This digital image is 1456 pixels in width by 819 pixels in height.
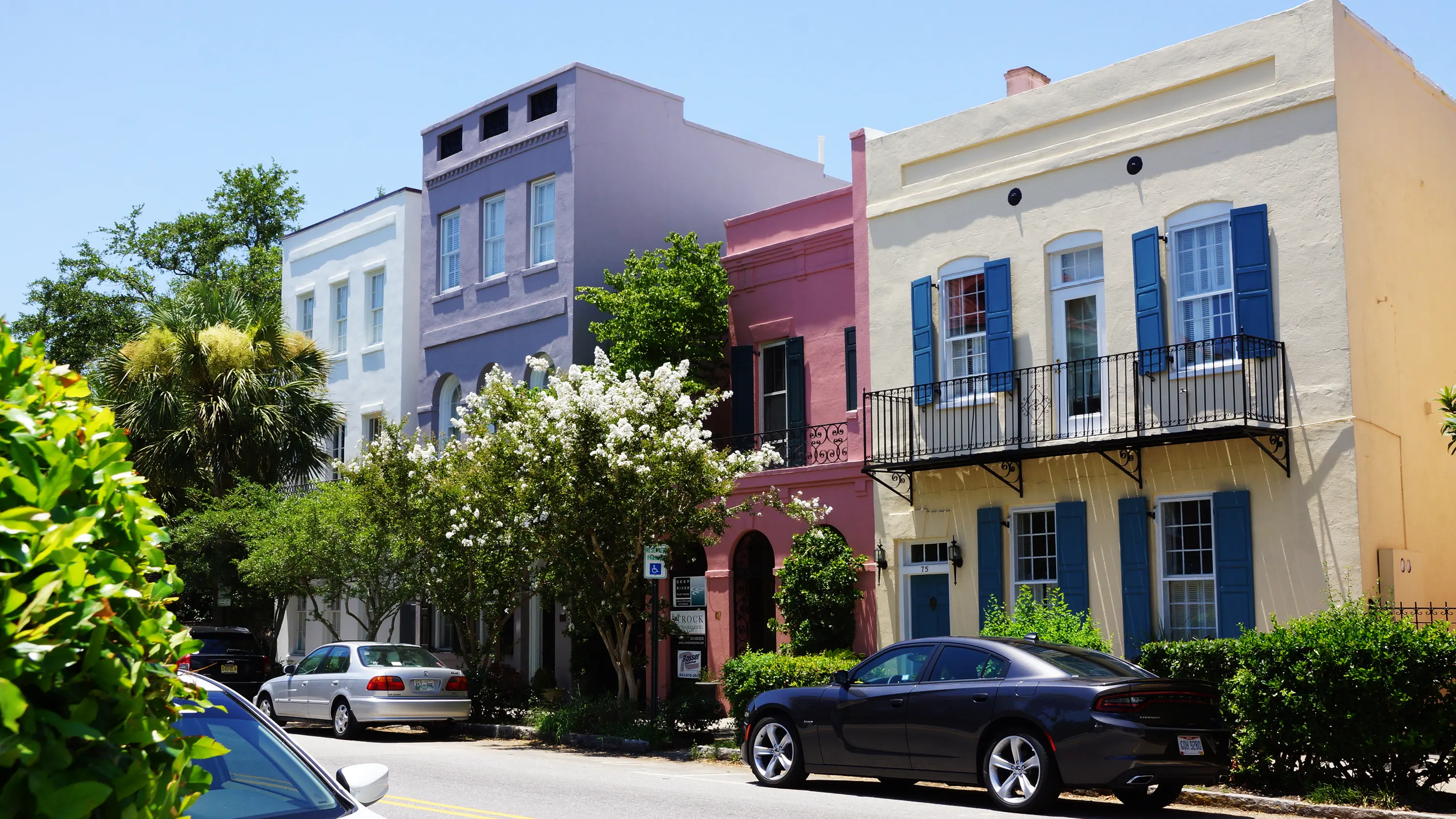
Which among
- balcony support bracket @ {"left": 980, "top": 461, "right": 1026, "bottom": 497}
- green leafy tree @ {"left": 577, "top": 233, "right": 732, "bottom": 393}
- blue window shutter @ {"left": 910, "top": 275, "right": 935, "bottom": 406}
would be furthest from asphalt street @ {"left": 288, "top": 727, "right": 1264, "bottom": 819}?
green leafy tree @ {"left": 577, "top": 233, "right": 732, "bottom": 393}

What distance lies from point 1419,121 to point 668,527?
38.4 feet

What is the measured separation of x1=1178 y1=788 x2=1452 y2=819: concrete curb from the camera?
11.7 metres

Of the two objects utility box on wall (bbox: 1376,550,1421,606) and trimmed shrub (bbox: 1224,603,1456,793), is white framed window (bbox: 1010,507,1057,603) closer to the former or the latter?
utility box on wall (bbox: 1376,550,1421,606)

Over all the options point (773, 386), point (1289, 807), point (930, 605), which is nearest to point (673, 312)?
point (773, 386)

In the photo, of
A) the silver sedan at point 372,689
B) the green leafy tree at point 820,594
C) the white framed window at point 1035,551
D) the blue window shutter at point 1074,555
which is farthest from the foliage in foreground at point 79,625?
the green leafy tree at point 820,594

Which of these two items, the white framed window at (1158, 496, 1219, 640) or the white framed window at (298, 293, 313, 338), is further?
the white framed window at (298, 293, 313, 338)

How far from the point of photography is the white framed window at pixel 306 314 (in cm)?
3434

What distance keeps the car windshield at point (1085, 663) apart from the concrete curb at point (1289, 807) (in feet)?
4.35

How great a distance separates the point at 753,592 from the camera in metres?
23.9

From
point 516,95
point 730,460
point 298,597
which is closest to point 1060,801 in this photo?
point 730,460

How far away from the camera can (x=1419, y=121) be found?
62.6ft

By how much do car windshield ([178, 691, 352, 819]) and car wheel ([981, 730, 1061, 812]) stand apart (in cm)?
766

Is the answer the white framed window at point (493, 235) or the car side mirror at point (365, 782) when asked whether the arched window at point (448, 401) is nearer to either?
the white framed window at point (493, 235)

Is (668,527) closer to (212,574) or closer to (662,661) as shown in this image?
(662,661)
